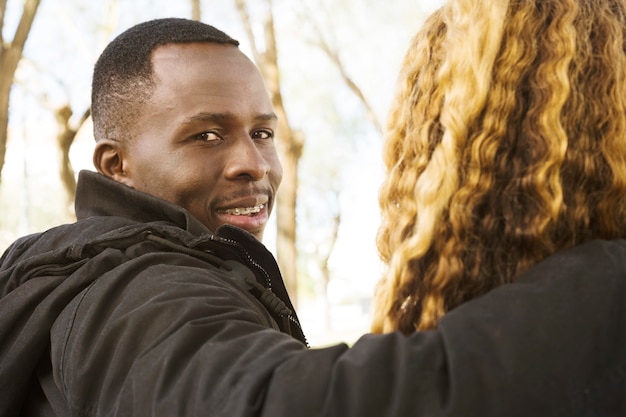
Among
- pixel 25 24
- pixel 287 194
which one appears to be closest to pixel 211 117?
pixel 25 24

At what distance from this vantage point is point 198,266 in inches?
76.6

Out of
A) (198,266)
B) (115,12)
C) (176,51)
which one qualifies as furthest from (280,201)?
(198,266)

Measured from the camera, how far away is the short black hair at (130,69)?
2.67 meters

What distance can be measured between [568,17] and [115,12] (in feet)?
39.4

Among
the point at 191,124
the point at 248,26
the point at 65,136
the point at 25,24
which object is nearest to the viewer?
the point at 191,124

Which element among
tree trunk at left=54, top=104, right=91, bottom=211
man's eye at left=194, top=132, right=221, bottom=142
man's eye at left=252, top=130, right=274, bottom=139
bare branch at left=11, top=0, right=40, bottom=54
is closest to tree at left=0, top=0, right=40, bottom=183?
bare branch at left=11, top=0, right=40, bottom=54

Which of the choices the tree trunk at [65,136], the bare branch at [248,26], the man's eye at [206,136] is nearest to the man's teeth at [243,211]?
the man's eye at [206,136]

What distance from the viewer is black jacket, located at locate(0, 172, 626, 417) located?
1334 mm

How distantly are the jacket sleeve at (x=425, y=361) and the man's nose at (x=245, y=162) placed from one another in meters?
0.99

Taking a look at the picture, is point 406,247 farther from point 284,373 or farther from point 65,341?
point 65,341

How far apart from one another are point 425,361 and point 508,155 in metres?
0.47

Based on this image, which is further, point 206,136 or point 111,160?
point 111,160

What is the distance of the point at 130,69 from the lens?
2.72m

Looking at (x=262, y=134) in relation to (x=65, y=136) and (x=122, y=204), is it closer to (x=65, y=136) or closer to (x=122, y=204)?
(x=122, y=204)
